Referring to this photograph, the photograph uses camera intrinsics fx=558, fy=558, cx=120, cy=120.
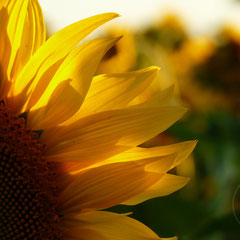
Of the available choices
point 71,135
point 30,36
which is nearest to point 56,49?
A: point 30,36

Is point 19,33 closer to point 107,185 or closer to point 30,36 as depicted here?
point 30,36

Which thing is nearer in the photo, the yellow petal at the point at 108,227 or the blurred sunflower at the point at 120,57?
the yellow petal at the point at 108,227

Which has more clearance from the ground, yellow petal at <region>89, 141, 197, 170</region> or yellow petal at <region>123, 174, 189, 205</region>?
yellow petal at <region>89, 141, 197, 170</region>

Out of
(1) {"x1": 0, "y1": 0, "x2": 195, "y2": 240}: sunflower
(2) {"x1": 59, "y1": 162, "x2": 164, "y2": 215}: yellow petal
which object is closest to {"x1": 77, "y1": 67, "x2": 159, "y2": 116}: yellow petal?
(1) {"x1": 0, "y1": 0, "x2": 195, "y2": 240}: sunflower

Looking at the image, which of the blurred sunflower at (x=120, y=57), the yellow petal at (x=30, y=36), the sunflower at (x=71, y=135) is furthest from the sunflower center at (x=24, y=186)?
the blurred sunflower at (x=120, y=57)

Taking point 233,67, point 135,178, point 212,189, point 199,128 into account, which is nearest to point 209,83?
point 233,67

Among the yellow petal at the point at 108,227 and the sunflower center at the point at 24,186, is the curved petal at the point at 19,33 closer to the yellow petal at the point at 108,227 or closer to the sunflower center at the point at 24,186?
the sunflower center at the point at 24,186

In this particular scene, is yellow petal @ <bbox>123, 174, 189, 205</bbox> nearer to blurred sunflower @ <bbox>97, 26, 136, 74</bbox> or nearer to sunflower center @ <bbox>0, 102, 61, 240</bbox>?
sunflower center @ <bbox>0, 102, 61, 240</bbox>
